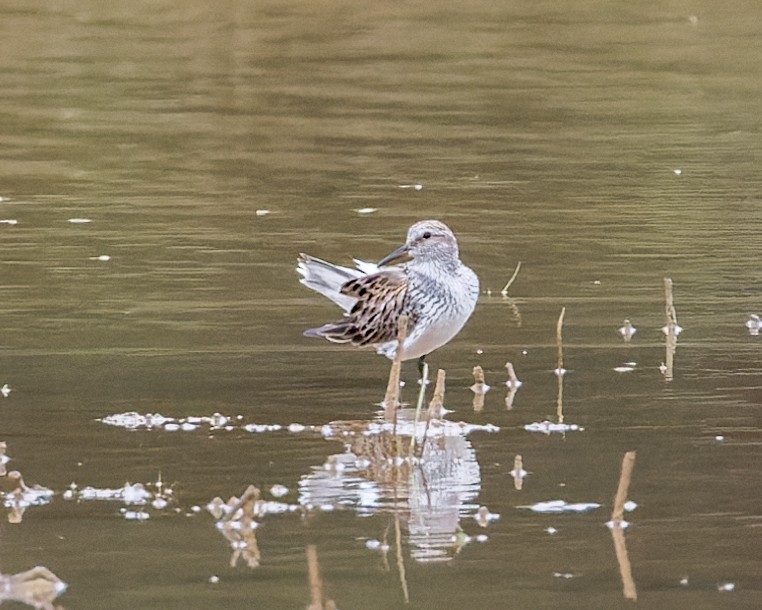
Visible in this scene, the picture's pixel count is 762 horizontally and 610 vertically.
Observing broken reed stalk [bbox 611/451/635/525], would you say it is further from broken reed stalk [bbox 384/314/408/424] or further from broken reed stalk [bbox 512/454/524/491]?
broken reed stalk [bbox 384/314/408/424]

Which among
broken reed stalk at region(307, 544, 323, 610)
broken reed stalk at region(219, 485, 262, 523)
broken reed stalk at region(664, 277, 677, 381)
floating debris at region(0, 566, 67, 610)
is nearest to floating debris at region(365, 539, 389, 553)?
broken reed stalk at region(307, 544, 323, 610)

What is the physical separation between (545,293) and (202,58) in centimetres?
1221

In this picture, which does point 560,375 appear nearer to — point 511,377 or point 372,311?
point 511,377

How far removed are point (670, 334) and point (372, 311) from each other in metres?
1.71

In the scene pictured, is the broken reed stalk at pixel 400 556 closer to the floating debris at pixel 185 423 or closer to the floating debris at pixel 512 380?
the floating debris at pixel 185 423

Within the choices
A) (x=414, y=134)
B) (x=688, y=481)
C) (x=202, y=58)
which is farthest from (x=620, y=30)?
(x=688, y=481)

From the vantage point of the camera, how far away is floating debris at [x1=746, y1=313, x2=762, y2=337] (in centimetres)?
1096

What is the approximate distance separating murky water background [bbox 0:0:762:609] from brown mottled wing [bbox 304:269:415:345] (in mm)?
207

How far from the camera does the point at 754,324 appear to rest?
36.3 feet

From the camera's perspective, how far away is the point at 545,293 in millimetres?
12086

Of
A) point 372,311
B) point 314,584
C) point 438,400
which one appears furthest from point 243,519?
point 372,311

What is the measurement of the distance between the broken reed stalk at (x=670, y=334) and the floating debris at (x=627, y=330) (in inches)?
7.7

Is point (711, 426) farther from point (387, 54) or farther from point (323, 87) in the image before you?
point (387, 54)

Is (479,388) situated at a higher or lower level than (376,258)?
lower
